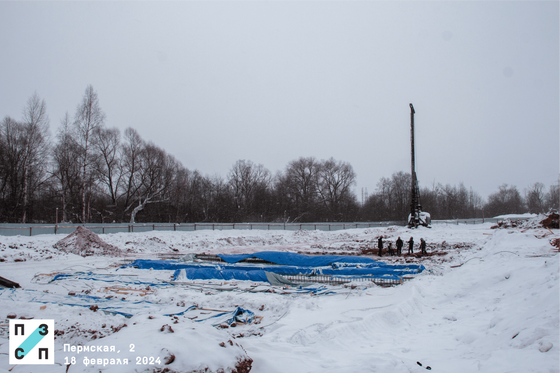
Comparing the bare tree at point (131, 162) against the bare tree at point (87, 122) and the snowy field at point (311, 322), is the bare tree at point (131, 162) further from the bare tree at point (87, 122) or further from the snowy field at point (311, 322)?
the snowy field at point (311, 322)

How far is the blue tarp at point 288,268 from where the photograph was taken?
12.2m

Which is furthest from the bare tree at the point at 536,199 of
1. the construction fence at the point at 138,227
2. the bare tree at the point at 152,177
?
the bare tree at the point at 152,177

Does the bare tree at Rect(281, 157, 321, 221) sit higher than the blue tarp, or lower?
higher

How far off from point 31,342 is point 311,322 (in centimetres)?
496

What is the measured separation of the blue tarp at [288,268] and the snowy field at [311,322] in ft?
2.61

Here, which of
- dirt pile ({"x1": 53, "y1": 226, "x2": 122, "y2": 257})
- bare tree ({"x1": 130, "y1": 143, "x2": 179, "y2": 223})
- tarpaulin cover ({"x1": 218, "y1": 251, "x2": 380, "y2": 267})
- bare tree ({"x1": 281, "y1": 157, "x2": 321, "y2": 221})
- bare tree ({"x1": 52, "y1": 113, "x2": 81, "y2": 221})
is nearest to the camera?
tarpaulin cover ({"x1": 218, "y1": 251, "x2": 380, "y2": 267})

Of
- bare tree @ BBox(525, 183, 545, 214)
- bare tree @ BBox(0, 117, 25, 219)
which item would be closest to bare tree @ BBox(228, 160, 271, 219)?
bare tree @ BBox(0, 117, 25, 219)

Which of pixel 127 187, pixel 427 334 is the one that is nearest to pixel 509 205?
pixel 127 187

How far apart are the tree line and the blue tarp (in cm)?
1785

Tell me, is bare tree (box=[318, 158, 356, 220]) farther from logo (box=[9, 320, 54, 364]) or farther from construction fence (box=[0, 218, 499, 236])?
logo (box=[9, 320, 54, 364])

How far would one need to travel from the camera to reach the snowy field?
3.75 meters

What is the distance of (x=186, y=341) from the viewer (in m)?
3.66

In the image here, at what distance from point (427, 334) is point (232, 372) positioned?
450cm

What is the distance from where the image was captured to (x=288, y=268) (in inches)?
563
